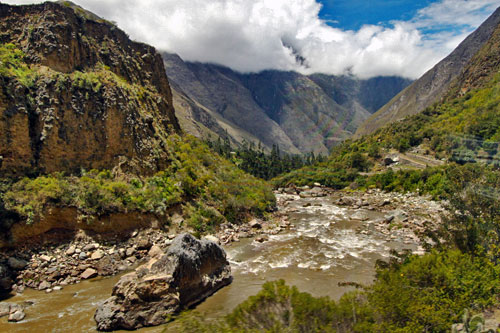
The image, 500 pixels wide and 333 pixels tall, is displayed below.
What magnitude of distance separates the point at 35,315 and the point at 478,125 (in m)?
62.5

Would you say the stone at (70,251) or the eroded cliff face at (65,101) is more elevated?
the eroded cliff face at (65,101)

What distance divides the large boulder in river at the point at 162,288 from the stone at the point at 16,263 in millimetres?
7540

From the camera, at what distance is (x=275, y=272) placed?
17.8 m

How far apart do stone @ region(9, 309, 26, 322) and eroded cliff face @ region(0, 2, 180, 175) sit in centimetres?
1074

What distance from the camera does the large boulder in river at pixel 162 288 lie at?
427 inches

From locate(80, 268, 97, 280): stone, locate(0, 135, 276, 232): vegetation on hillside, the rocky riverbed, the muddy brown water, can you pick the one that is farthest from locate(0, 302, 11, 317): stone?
locate(0, 135, 276, 232): vegetation on hillside

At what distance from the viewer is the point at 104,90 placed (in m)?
25.6

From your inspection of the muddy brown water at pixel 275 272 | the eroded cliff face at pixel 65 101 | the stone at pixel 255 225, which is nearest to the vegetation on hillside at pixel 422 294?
the muddy brown water at pixel 275 272

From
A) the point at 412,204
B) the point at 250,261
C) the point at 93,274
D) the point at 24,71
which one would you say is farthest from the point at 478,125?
the point at 24,71

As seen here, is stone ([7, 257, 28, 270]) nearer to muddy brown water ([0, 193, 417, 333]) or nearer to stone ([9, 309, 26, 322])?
muddy brown water ([0, 193, 417, 333])

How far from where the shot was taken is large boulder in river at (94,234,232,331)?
35.6 feet

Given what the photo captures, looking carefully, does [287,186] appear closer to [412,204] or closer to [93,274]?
[412,204]

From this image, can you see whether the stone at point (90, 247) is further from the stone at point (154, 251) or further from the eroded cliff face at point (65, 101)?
the eroded cliff face at point (65, 101)

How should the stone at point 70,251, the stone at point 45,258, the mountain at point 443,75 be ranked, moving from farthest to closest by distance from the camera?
the mountain at point 443,75 < the stone at point 70,251 < the stone at point 45,258
